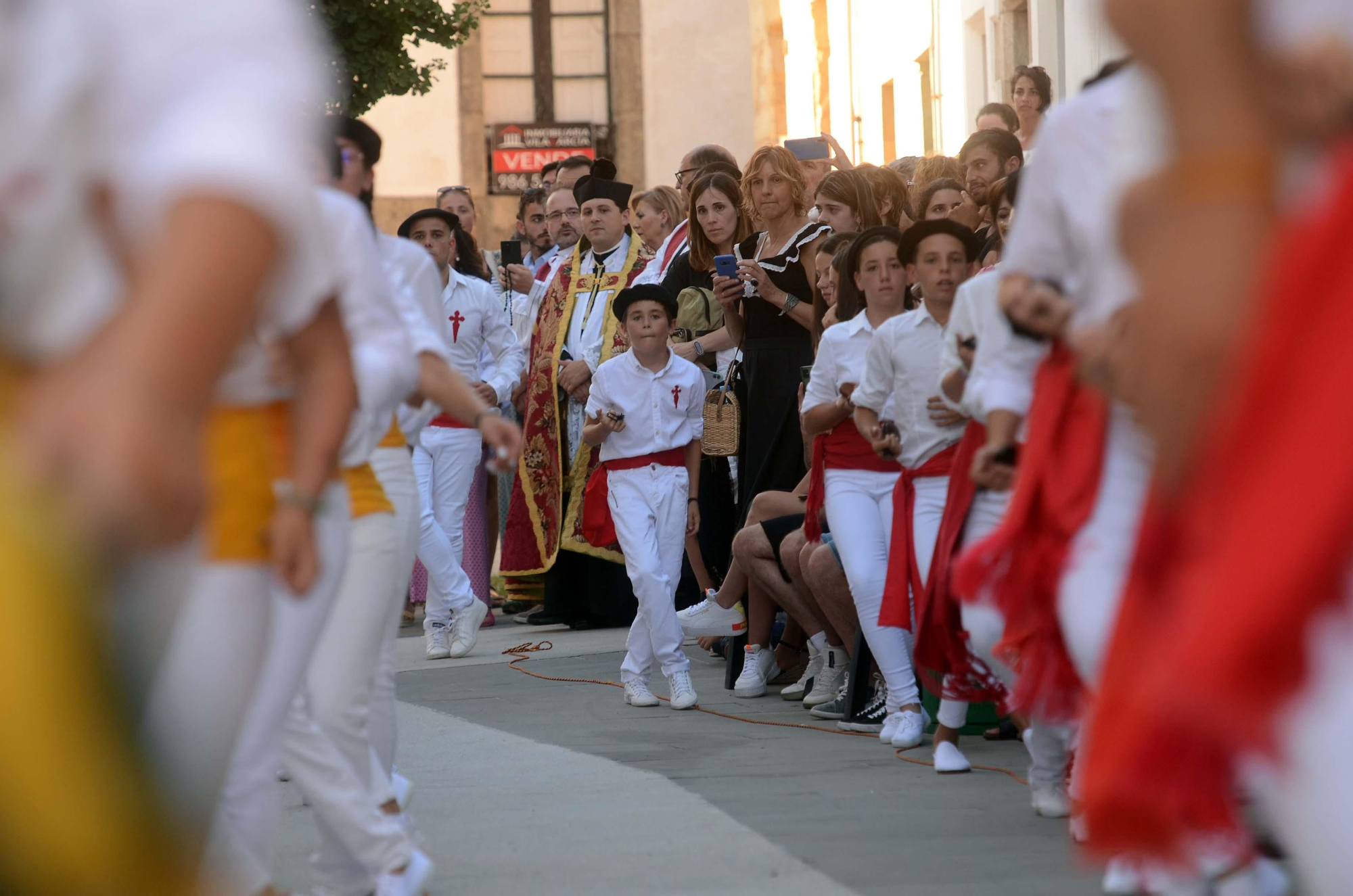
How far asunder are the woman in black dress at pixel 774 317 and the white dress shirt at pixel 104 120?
726cm

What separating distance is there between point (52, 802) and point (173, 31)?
24.7 inches

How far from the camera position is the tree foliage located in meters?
18.7

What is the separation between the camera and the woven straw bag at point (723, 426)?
8914 mm

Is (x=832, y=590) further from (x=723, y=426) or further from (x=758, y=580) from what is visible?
(x=723, y=426)

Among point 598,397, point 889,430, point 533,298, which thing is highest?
point 533,298

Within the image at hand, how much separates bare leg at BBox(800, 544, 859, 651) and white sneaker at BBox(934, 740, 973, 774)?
1.16 metres

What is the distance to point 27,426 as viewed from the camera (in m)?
1.19

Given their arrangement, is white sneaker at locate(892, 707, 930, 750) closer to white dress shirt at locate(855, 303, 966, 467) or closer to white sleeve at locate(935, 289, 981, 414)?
white dress shirt at locate(855, 303, 966, 467)

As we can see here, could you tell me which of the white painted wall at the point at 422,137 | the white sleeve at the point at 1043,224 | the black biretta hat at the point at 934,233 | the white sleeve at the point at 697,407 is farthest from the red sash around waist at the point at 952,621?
the white painted wall at the point at 422,137

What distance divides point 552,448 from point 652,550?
313cm

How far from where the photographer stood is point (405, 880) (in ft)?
14.0

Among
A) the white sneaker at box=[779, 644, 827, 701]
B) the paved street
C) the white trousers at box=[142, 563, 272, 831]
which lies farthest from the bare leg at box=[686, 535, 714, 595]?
the white trousers at box=[142, 563, 272, 831]

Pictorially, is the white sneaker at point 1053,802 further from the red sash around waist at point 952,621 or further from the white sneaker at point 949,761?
the white sneaker at point 949,761

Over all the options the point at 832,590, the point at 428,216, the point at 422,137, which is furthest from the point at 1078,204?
the point at 422,137
